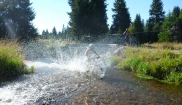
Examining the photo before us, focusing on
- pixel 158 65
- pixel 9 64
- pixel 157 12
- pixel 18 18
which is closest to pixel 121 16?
pixel 157 12

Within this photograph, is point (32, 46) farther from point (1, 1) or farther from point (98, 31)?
point (98, 31)

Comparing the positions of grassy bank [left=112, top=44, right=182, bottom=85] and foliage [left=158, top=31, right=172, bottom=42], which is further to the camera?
foliage [left=158, top=31, right=172, bottom=42]

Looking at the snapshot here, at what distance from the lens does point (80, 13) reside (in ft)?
96.9

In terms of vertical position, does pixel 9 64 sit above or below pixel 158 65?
above

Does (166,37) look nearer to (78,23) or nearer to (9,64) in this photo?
(78,23)

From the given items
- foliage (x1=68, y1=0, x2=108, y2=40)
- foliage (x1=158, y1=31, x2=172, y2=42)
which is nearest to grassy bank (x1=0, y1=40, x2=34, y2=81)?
foliage (x1=68, y1=0, x2=108, y2=40)

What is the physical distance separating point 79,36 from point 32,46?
9.06 m

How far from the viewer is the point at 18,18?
86.9 ft

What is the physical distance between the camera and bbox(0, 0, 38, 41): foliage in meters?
26.0

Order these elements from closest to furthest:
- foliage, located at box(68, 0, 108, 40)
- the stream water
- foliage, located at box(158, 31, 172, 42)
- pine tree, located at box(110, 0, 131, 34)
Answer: the stream water
foliage, located at box(158, 31, 172, 42)
foliage, located at box(68, 0, 108, 40)
pine tree, located at box(110, 0, 131, 34)

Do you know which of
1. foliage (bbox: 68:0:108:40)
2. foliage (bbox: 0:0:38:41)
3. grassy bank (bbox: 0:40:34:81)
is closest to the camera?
grassy bank (bbox: 0:40:34:81)

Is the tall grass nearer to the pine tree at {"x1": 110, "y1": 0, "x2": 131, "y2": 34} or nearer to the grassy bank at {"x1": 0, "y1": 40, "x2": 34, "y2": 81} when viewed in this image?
the grassy bank at {"x1": 0, "y1": 40, "x2": 34, "y2": 81}

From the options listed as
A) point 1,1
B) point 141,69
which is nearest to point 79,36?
point 1,1

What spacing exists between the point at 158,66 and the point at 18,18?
2327 centimetres
